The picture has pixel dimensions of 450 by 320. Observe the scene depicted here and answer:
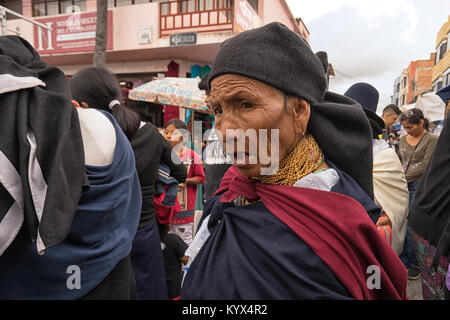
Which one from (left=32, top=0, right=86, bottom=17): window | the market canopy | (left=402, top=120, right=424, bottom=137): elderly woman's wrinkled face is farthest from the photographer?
(left=32, top=0, right=86, bottom=17): window

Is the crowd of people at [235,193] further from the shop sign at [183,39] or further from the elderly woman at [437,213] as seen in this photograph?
the shop sign at [183,39]

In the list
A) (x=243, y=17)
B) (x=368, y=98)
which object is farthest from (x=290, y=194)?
(x=243, y=17)

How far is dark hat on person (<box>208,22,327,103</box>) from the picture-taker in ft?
3.01

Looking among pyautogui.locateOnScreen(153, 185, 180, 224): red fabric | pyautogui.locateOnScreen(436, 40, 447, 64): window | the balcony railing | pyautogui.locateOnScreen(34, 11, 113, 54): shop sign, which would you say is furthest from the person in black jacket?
pyautogui.locateOnScreen(436, 40, 447, 64): window

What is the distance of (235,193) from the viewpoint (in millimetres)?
1095

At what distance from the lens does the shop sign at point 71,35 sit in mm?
10898

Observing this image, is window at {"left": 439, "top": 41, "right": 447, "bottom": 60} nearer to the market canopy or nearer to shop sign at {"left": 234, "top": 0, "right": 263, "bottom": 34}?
shop sign at {"left": 234, "top": 0, "right": 263, "bottom": 34}

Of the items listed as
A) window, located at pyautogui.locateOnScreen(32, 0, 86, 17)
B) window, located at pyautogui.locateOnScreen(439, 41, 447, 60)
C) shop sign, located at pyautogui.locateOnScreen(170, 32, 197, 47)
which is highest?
window, located at pyautogui.locateOnScreen(439, 41, 447, 60)

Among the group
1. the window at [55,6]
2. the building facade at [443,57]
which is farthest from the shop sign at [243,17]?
the building facade at [443,57]

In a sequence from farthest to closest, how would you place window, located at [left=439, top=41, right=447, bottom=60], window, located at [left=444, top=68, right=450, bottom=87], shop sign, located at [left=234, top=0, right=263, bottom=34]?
window, located at [left=439, top=41, right=447, bottom=60]
window, located at [left=444, top=68, right=450, bottom=87]
shop sign, located at [left=234, top=0, right=263, bottom=34]

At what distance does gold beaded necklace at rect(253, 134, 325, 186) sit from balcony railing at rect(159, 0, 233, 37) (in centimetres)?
942

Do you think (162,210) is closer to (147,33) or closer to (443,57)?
(147,33)

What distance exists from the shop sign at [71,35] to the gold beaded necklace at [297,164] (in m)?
11.6

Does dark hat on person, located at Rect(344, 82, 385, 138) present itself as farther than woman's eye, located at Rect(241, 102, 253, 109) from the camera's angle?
Yes
